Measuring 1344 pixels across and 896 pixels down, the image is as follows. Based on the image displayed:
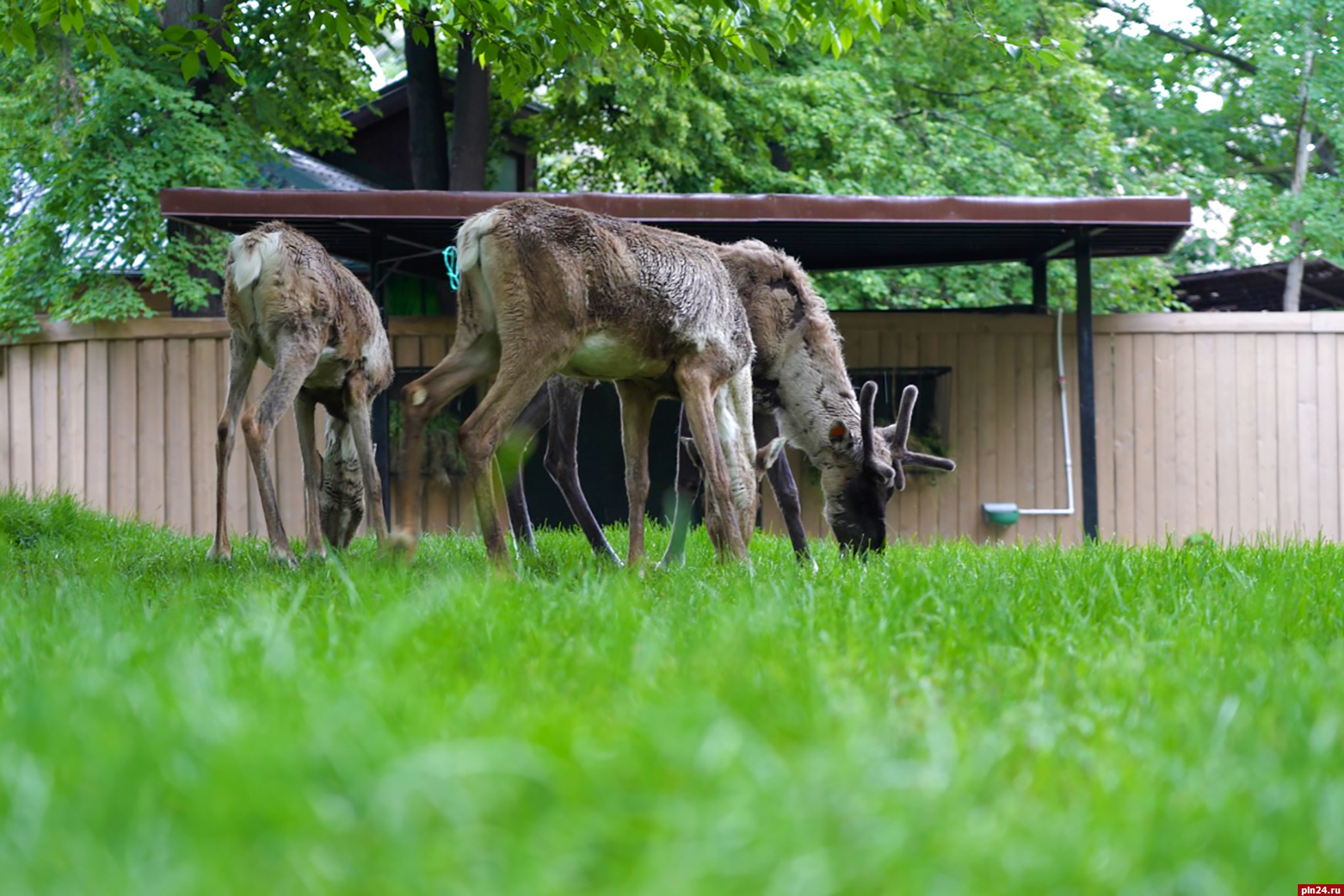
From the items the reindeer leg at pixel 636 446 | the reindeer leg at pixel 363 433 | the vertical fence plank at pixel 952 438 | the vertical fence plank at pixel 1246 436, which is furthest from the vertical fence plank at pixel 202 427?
the vertical fence plank at pixel 1246 436

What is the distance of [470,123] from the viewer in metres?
17.2

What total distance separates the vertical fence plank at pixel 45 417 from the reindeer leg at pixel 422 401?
30.6ft

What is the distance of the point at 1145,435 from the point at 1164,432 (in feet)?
0.63

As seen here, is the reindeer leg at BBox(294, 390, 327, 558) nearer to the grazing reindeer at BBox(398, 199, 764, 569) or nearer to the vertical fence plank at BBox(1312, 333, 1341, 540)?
the grazing reindeer at BBox(398, 199, 764, 569)

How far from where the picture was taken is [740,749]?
6.27ft

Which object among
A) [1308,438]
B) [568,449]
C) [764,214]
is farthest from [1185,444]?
[568,449]

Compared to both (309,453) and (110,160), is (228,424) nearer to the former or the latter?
(309,453)

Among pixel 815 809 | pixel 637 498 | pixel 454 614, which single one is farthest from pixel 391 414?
pixel 815 809

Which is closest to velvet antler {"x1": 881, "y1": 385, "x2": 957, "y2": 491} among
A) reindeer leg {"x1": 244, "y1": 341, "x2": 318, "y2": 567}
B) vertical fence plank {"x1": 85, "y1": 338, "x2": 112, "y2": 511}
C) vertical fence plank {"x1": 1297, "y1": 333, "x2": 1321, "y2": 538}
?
reindeer leg {"x1": 244, "y1": 341, "x2": 318, "y2": 567}

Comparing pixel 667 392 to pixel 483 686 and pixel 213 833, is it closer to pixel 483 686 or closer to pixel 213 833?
pixel 483 686

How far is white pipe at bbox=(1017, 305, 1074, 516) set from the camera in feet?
42.0

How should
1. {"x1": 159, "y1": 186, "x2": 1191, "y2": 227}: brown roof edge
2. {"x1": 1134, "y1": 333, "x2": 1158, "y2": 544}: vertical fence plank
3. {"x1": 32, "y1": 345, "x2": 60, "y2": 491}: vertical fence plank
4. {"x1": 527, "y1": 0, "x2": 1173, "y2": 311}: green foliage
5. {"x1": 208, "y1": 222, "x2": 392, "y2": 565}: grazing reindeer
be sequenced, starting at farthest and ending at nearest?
1. {"x1": 527, "y1": 0, "x2": 1173, "y2": 311}: green foliage
2. {"x1": 32, "y1": 345, "x2": 60, "y2": 491}: vertical fence plank
3. {"x1": 1134, "y1": 333, "x2": 1158, "y2": 544}: vertical fence plank
4. {"x1": 159, "y1": 186, "x2": 1191, "y2": 227}: brown roof edge
5. {"x1": 208, "y1": 222, "x2": 392, "y2": 565}: grazing reindeer

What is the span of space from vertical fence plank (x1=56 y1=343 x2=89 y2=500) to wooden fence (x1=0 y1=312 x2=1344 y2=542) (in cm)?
25

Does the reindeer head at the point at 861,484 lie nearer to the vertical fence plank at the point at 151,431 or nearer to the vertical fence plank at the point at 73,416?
the vertical fence plank at the point at 151,431
